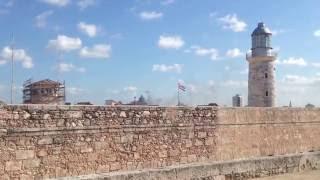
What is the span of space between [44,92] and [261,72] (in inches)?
599

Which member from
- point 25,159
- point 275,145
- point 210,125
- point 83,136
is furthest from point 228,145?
point 25,159

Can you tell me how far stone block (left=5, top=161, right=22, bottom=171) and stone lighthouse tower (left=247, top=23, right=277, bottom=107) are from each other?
2812 cm

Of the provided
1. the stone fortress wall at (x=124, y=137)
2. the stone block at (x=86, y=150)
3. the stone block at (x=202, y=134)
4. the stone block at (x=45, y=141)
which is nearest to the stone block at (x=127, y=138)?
the stone fortress wall at (x=124, y=137)

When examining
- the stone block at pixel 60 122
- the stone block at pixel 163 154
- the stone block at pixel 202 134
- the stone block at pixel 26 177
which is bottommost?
the stone block at pixel 26 177

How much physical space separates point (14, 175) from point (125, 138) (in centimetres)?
280

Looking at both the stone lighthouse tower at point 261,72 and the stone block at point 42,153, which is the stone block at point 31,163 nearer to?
the stone block at point 42,153

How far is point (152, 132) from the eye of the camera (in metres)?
12.2

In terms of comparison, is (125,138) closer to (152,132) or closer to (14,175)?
(152,132)

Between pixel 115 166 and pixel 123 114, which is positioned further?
pixel 123 114

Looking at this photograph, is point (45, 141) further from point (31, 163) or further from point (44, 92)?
point (44, 92)

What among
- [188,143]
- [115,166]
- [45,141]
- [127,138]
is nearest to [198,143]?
[188,143]

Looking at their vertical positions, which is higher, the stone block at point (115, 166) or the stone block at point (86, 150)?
the stone block at point (86, 150)

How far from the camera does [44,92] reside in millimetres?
35531

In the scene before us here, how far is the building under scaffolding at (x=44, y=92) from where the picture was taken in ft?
112
